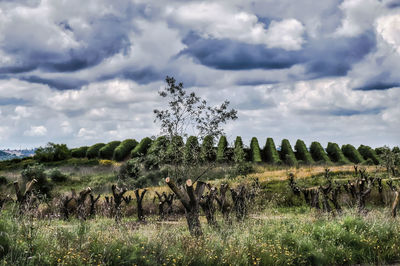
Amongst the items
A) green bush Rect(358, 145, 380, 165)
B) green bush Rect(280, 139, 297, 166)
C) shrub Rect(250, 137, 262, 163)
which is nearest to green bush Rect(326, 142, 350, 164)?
green bush Rect(358, 145, 380, 165)

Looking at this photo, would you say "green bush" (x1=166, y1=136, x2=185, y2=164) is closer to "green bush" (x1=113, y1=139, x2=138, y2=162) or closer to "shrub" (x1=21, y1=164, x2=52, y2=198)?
"shrub" (x1=21, y1=164, x2=52, y2=198)

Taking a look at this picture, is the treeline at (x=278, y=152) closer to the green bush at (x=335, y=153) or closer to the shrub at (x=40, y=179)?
the green bush at (x=335, y=153)

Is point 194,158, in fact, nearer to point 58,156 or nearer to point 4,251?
point 4,251

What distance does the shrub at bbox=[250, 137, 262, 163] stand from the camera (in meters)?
42.7

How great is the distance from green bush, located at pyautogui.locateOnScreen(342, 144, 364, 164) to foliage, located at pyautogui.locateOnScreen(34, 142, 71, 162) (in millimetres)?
35452

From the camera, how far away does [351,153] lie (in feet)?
151

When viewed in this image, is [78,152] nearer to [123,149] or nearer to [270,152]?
[123,149]

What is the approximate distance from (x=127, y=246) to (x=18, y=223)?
2.32 m

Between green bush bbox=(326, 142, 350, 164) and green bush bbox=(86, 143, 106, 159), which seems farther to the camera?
green bush bbox=(86, 143, 106, 159)

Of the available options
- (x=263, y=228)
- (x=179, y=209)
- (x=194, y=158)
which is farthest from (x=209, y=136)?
(x=263, y=228)

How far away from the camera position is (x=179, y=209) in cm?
2220

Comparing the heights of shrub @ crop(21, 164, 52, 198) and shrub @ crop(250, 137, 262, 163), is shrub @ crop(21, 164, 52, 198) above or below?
below

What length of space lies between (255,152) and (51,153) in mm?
25659

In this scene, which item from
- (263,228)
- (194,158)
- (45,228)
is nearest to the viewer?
(45,228)
